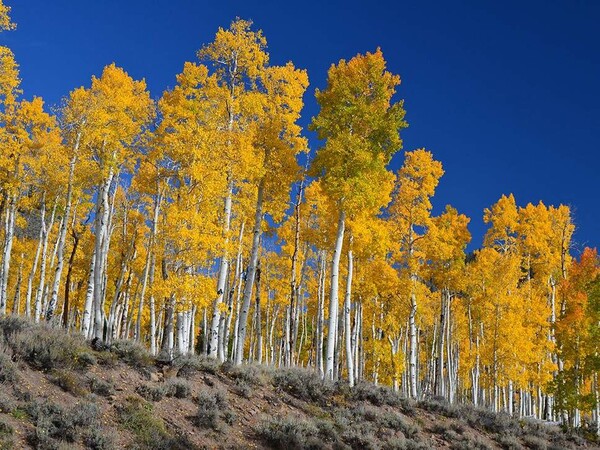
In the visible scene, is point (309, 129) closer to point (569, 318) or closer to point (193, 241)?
point (193, 241)

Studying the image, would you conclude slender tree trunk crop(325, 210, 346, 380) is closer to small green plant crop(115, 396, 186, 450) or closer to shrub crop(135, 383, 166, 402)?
shrub crop(135, 383, 166, 402)

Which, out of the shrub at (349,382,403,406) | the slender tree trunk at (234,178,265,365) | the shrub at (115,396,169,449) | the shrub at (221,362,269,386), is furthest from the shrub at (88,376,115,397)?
the shrub at (349,382,403,406)

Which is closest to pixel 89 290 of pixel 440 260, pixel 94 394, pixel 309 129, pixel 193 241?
pixel 193 241

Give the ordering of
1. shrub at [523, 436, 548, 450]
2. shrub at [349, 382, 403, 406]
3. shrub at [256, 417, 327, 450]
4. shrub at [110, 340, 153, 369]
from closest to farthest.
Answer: shrub at [256, 417, 327, 450] < shrub at [110, 340, 153, 369] < shrub at [349, 382, 403, 406] < shrub at [523, 436, 548, 450]

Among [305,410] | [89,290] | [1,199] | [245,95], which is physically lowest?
[305,410]

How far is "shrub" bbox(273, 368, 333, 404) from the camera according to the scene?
1703 cm

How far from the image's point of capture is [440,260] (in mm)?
26750

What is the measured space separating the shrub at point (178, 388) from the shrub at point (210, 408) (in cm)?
36

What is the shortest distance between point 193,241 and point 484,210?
87.5 ft

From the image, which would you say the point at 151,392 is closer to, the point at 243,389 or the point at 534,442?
the point at 243,389

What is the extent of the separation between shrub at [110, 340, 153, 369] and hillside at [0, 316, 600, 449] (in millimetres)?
33

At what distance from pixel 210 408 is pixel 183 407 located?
0.72 metres

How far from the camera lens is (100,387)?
12.4 m

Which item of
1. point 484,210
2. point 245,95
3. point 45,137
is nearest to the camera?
point 245,95
